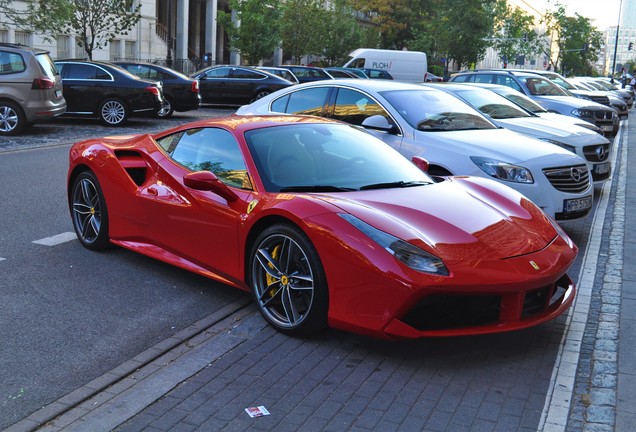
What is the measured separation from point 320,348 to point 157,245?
1.94 m

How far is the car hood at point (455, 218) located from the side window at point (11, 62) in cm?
Answer: 1240

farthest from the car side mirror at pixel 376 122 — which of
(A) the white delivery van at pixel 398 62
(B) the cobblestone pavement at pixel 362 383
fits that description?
(A) the white delivery van at pixel 398 62

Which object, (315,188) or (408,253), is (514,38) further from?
(408,253)

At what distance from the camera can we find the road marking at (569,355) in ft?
13.5

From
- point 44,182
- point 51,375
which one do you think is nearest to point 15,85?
point 44,182

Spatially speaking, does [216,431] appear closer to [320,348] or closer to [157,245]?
[320,348]

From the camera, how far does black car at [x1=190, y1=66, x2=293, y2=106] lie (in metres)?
26.3

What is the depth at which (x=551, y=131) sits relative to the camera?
11070 millimetres

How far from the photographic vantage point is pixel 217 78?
26.3 metres

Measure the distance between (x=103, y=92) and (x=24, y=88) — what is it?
336 centimetres

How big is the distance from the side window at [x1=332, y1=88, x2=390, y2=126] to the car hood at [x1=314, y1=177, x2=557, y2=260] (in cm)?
330

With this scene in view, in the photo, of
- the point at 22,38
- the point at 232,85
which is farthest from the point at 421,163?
the point at 22,38

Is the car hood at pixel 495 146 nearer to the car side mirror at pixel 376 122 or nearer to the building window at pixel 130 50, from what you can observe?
the car side mirror at pixel 376 122

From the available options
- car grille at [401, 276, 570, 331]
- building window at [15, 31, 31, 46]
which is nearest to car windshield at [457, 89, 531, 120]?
car grille at [401, 276, 570, 331]
